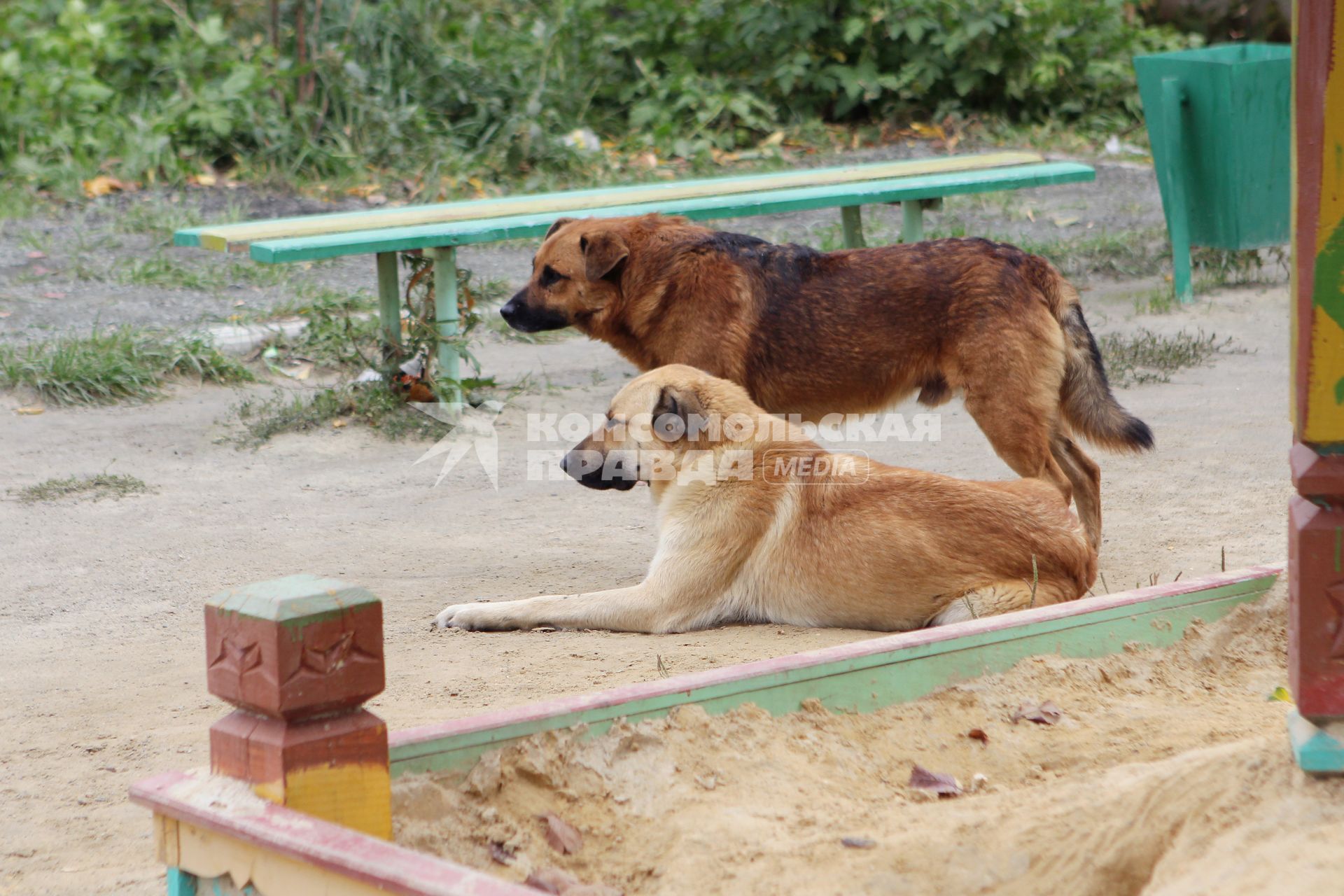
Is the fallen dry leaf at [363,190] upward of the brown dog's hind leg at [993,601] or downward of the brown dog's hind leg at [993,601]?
upward

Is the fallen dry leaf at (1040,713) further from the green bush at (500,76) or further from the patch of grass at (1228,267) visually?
the green bush at (500,76)

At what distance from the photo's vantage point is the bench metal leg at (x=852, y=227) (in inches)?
336

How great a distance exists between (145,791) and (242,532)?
11.0ft

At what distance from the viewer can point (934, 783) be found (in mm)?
2930

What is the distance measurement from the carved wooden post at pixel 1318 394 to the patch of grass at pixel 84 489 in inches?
197

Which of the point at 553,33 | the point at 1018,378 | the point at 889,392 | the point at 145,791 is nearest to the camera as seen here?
the point at 145,791

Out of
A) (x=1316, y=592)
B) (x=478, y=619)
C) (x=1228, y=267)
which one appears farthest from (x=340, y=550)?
(x=1228, y=267)

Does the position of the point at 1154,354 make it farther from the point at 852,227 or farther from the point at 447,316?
the point at 447,316

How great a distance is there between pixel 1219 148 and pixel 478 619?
22.2 feet

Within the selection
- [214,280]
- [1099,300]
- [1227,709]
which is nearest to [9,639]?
[1227,709]

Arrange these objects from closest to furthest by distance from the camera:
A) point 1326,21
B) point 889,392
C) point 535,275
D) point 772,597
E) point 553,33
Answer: point 1326,21 < point 772,597 < point 889,392 < point 535,275 < point 553,33

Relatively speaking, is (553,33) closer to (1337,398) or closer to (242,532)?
(242,532)

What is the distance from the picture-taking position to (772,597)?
173 inches

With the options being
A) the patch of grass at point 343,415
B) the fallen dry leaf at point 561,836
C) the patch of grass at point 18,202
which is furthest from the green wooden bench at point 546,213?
the fallen dry leaf at point 561,836
